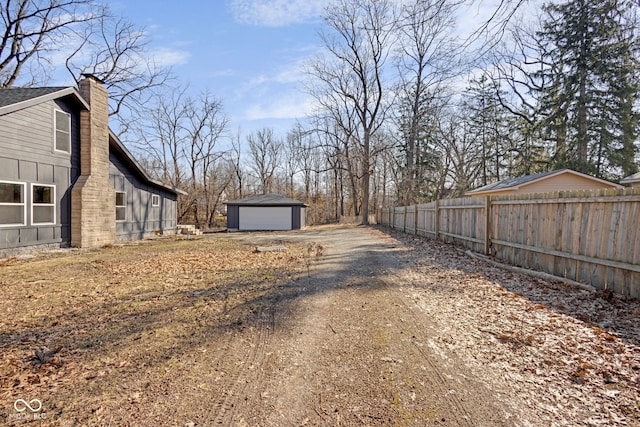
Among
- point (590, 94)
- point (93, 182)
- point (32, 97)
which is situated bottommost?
point (93, 182)

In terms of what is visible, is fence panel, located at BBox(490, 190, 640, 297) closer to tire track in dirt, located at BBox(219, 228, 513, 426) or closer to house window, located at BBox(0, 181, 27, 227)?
tire track in dirt, located at BBox(219, 228, 513, 426)

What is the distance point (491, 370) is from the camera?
287cm

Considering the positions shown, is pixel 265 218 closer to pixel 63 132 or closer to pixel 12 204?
pixel 63 132

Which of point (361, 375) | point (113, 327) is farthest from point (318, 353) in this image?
point (113, 327)

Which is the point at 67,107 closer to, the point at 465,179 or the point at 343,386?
the point at 343,386

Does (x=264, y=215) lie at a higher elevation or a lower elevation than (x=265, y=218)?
higher

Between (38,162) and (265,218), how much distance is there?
1638 cm

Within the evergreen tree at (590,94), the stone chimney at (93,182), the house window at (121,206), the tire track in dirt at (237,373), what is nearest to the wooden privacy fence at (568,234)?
the tire track in dirt at (237,373)

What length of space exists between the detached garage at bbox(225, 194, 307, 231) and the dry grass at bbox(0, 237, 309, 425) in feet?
58.4

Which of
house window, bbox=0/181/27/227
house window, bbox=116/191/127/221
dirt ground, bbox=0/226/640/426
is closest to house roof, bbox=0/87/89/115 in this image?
house window, bbox=0/181/27/227

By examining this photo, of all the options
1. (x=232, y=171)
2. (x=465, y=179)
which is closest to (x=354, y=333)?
(x=465, y=179)

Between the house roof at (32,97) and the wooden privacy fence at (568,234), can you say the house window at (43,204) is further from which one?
the wooden privacy fence at (568,234)

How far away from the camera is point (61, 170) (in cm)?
1090

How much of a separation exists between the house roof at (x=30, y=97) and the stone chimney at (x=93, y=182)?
0.67 metres
